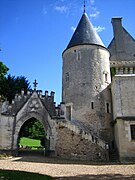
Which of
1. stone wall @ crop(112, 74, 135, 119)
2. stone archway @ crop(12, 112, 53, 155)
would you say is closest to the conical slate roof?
stone wall @ crop(112, 74, 135, 119)

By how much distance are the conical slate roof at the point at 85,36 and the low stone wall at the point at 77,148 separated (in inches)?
341

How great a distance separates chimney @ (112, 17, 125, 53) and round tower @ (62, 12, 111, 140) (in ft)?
16.8

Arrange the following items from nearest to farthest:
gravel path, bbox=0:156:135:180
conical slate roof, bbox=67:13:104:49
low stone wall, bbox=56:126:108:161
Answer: gravel path, bbox=0:156:135:180 → low stone wall, bbox=56:126:108:161 → conical slate roof, bbox=67:13:104:49

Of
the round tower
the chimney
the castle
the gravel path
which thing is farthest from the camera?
the chimney

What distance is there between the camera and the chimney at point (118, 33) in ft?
84.5

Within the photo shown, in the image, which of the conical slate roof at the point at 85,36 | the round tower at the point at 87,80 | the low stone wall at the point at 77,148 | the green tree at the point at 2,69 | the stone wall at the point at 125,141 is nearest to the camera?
the stone wall at the point at 125,141

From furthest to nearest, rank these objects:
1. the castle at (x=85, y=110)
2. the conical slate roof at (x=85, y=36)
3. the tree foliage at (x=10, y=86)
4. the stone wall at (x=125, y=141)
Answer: the tree foliage at (x=10, y=86) < the conical slate roof at (x=85, y=36) < the castle at (x=85, y=110) < the stone wall at (x=125, y=141)

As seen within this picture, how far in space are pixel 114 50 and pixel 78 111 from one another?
1059cm

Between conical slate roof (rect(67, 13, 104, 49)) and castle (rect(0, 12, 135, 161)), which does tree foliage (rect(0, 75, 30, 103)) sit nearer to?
castle (rect(0, 12, 135, 161))

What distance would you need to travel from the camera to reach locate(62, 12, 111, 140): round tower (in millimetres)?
18688

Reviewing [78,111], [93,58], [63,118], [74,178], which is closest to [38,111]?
[63,118]

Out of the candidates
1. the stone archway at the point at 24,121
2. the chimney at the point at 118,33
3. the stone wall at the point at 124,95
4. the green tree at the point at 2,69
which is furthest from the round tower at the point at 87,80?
the green tree at the point at 2,69

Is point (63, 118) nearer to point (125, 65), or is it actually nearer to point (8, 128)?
point (8, 128)

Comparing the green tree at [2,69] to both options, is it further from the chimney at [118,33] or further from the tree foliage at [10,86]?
the chimney at [118,33]
